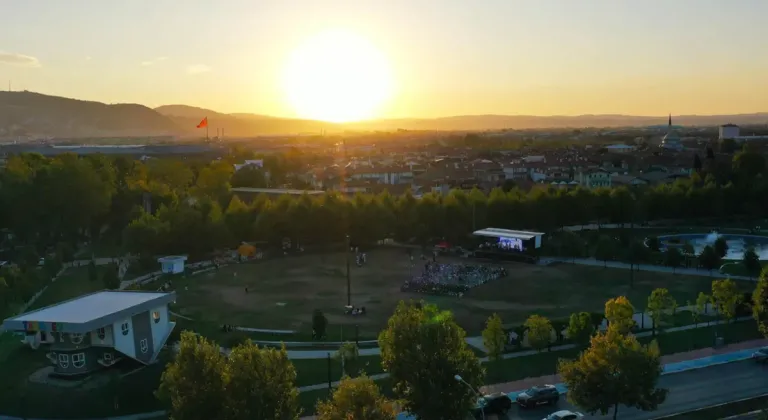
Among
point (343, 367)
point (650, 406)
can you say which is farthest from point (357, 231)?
point (650, 406)

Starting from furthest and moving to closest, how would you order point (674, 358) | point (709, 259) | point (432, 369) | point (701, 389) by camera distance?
point (709, 259), point (674, 358), point (701, 389), point (432, 369)

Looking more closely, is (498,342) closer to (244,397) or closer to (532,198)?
(244,397)

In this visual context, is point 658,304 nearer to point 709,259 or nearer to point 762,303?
point 762,303

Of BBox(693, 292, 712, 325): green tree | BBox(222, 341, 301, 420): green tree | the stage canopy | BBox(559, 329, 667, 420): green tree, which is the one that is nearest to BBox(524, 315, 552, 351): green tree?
BBox(559, 329, 667, 420): green tree

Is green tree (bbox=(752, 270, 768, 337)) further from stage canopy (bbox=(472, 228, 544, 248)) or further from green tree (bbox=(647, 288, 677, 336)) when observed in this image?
stage canopy (bbox=(472, 228, 544, 248))

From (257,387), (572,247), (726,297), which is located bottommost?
(572,247)

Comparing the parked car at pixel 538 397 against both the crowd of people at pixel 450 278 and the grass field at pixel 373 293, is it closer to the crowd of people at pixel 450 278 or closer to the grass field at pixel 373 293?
the grass field at pixel 373 293

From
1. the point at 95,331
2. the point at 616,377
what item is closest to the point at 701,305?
the point at 616,377
